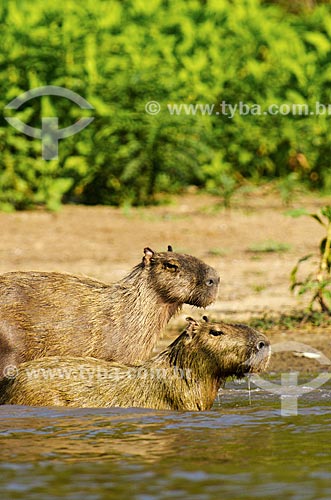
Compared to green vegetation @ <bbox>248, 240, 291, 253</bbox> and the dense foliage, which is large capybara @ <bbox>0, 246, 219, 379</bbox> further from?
the dense foliage

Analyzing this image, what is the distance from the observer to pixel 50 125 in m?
14.0

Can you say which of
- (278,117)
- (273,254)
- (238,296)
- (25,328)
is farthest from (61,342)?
(278,117)

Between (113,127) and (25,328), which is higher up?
(113,127)

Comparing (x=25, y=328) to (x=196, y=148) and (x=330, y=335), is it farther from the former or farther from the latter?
(x=196, y=148)

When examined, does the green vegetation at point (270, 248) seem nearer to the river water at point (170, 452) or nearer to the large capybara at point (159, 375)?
the river water at point (170, 452)

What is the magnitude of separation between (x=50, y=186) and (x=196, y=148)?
69.8 inches

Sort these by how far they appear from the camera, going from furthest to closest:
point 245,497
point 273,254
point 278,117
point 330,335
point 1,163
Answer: point 278,117, point 1,163, point 273,254, point 330,335, point 245,497

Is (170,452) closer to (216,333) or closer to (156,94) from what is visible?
(216,333)

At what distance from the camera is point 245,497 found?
205 inches

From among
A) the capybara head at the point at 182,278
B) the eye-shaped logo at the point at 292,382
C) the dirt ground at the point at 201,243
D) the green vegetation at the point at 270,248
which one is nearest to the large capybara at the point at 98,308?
the capybara head at the point at 182,278

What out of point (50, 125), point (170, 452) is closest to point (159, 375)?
point (170, 452)

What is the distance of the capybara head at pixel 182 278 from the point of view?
762 centimetres

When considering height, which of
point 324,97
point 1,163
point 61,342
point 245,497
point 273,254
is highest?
point 324,97

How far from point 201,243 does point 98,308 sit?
17.5 feet
